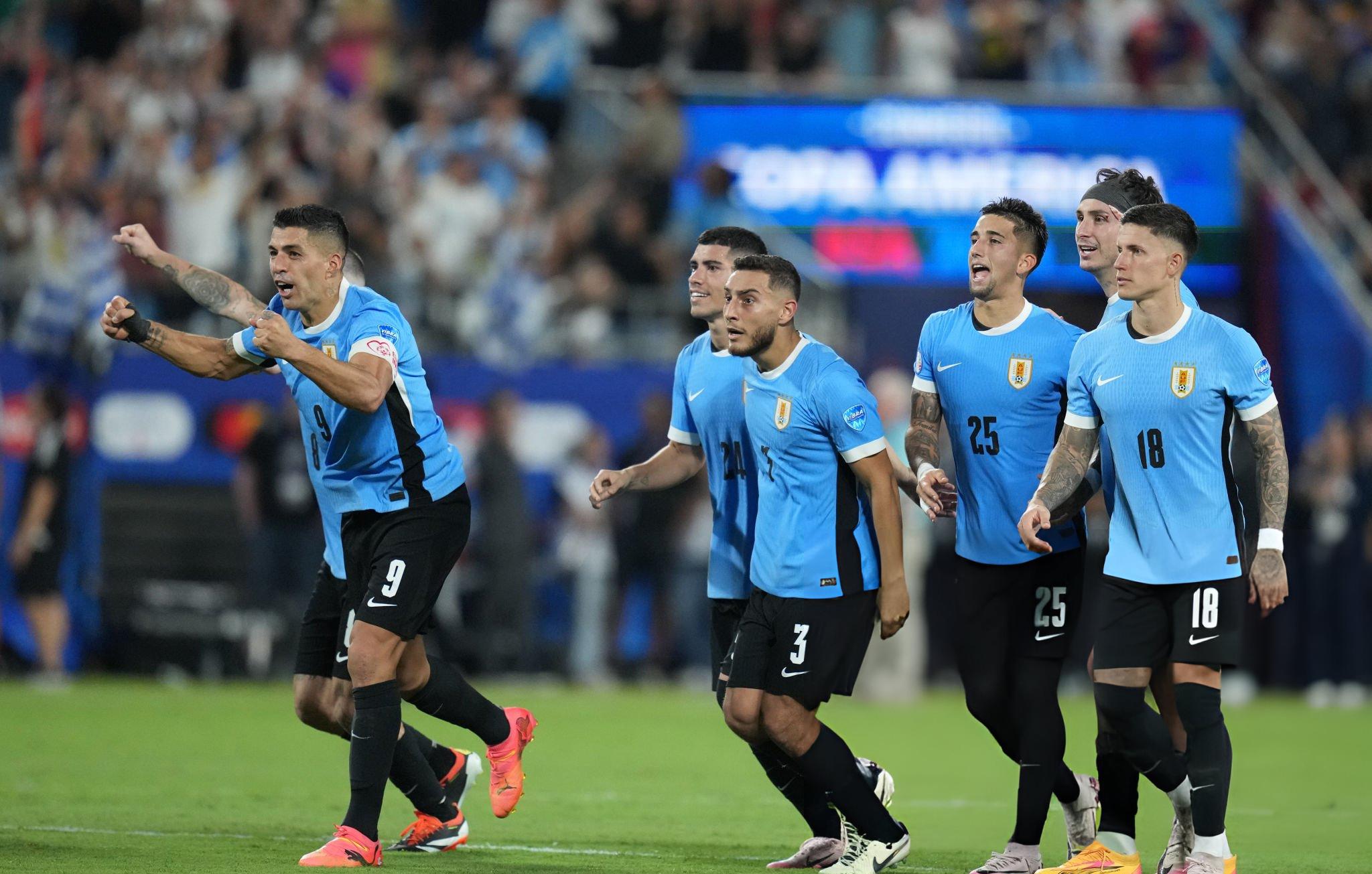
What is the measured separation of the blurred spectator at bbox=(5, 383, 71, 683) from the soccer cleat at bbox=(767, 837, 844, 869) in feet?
35.3

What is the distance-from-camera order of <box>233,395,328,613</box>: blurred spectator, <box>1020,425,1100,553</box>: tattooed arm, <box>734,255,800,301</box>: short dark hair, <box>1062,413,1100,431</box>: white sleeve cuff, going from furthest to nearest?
<box>233,395,328,613</box>: blurred spectator → <box>734,255,800,301</box>: short dark hair → <box>1062,413,1100,431</box>: white sleeve cuff → <box>1020,425,1100,553</box>: tattooed arm

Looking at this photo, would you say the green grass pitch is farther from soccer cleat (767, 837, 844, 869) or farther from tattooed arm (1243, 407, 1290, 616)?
tattooed arm (1243, 407, 1290, 616)

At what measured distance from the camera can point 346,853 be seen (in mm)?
7477

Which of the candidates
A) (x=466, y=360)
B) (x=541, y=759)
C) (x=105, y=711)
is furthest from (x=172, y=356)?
(x=466, y=360)

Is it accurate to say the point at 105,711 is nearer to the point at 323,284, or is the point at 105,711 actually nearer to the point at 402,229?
the point at 402,229

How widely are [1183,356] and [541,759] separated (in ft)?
20.8

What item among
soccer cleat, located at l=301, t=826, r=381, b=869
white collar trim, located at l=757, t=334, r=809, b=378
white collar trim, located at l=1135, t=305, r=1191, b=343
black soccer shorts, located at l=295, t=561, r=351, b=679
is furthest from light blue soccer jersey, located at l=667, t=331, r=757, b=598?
soccer cleat, located at l=301, t=826, r=381, b=869

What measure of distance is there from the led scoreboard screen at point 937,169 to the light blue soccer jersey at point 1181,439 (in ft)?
39.0

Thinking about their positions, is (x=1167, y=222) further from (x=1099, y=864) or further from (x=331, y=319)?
(x=331, y=319)

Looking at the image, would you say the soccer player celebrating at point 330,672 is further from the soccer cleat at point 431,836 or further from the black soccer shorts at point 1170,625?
the black soccer shorts at point 1170,625

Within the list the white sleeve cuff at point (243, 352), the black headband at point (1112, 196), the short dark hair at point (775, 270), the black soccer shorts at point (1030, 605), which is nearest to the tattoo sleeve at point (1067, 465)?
the black soccer shorts at point (1030, 605)

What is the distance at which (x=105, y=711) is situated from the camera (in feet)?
48.3

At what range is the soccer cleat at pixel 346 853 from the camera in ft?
24.3

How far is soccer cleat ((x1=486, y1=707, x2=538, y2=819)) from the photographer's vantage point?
8352 mm
